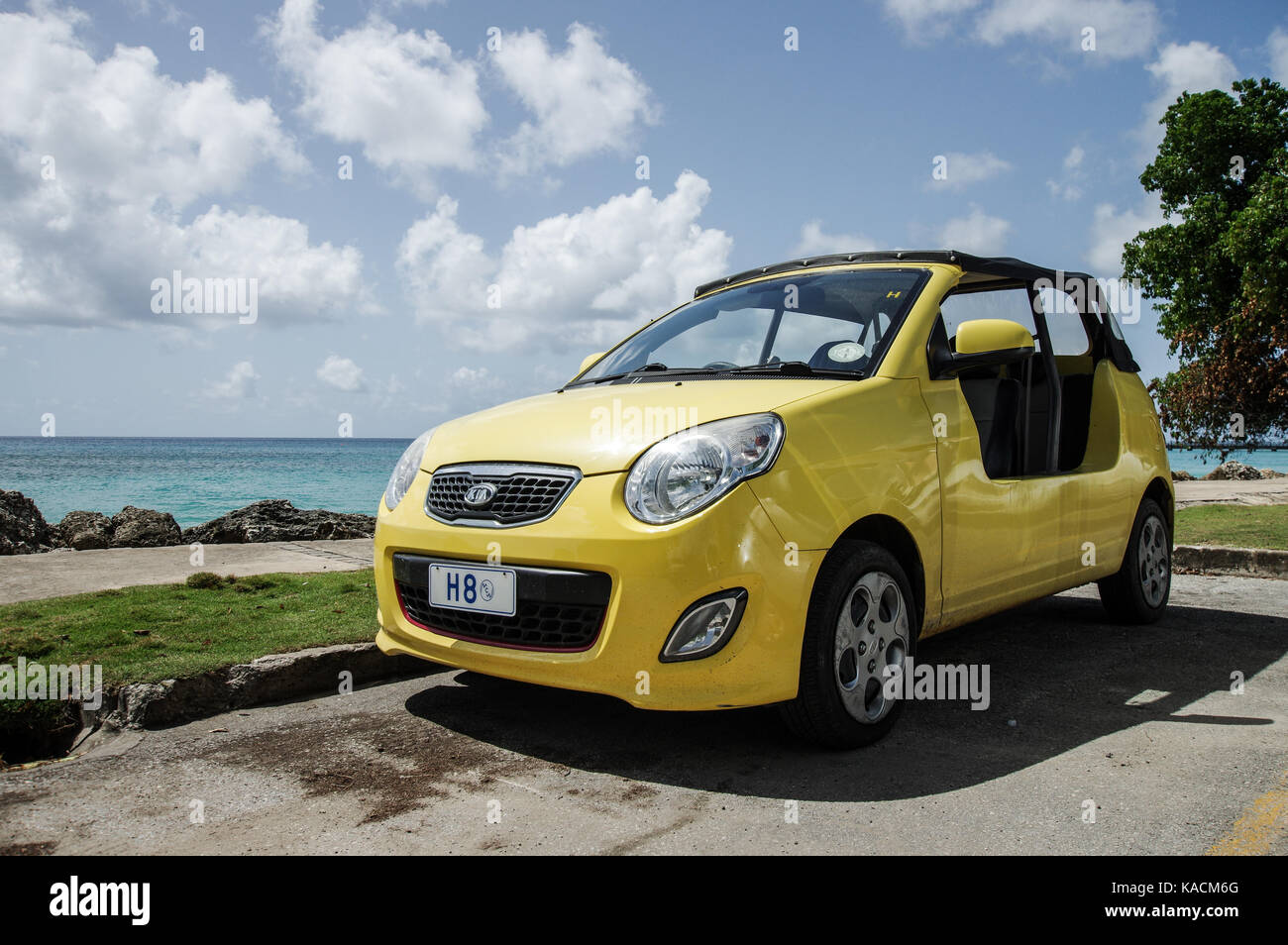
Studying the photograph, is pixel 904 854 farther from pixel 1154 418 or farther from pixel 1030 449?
pixel 1154 418

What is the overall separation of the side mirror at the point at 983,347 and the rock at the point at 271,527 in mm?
7305

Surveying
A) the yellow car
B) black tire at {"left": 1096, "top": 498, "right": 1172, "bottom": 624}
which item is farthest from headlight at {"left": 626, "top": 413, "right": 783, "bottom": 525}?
black tire at {"left": 1096, "top": 498, "right": 1172, "bottom": 624}

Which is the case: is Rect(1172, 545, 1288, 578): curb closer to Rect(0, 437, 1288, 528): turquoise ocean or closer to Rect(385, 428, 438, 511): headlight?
Rect(385, 428, 438, 511): headlight

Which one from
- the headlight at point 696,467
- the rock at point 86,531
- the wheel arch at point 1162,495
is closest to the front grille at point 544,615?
the headlight at point 696,467

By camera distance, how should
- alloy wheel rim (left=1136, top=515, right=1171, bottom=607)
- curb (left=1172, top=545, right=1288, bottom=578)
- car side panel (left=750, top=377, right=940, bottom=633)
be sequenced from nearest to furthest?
car side panel (left=750, top=377, right=940, bottom=633) → alloy wheel rim (left=1136, top=515, right=1171, bottom=607) → curb (left=1172, top=545, right=1288, bottom=578)

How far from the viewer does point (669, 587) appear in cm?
284

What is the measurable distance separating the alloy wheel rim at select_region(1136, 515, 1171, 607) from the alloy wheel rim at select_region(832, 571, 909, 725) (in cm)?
270

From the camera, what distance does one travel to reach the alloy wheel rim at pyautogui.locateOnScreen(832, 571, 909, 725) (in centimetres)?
321

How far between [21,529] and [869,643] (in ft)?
32.4

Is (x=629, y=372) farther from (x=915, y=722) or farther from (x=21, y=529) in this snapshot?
(x=21, y=529)

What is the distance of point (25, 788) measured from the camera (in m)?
2.93

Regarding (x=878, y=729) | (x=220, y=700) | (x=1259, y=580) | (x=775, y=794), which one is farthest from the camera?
(x=1259, y=580)
